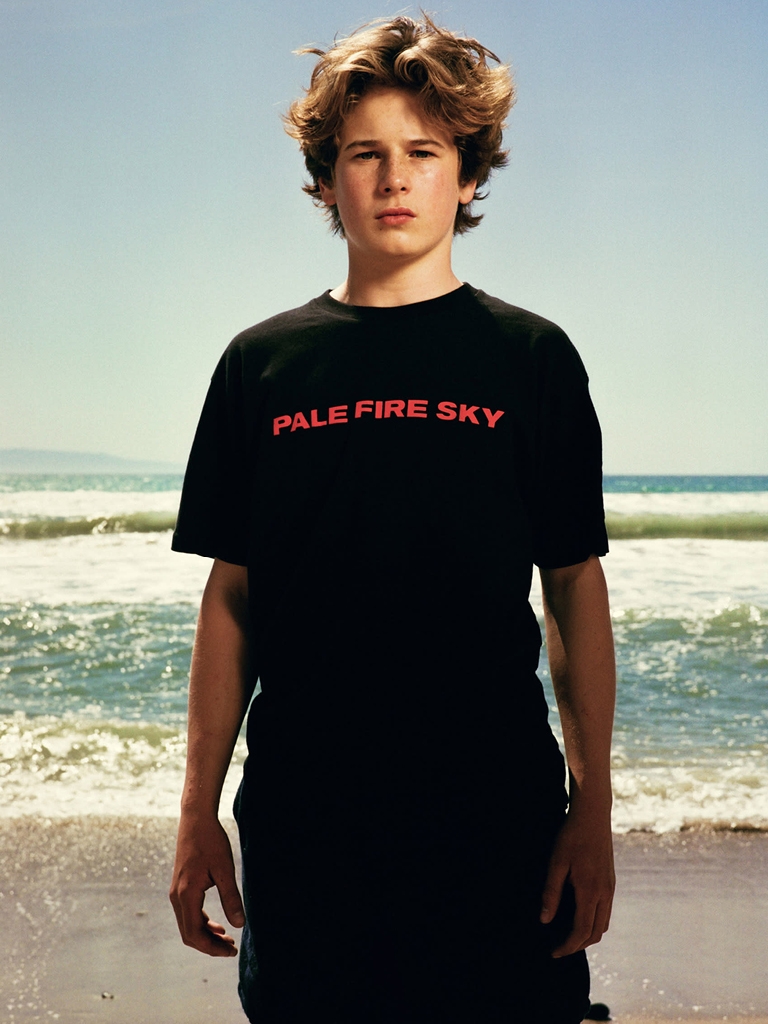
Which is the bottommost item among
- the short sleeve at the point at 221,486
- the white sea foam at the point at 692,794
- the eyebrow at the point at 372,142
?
the white sea foam at the point at 692,794

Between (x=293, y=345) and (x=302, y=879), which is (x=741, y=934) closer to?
(x=302, y=879)

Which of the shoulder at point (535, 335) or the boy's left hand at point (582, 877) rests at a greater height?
the shoulder at point (535, 335)

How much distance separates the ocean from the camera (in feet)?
12.3

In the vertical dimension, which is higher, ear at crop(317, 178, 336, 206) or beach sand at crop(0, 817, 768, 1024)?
ear at crop(317, 178, 336, 206)

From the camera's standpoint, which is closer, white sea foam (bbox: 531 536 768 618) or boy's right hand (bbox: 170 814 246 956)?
boy's right hand (bbox: 170 814 246 956)

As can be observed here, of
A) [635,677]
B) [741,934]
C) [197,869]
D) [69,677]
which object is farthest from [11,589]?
[197,869]

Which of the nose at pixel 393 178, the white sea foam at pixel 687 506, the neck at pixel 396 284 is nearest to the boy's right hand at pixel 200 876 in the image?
the neck at pixel 396 284

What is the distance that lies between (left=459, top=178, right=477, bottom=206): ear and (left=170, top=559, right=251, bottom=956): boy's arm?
0.64 meters

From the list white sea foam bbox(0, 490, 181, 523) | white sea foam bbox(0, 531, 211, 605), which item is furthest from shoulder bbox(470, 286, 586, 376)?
white sea foam bbox(0, 490, 181, 523)

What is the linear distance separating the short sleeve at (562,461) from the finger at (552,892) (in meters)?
0.38

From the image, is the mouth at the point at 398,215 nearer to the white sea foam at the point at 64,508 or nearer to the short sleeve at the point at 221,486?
the short sleeve at the point at 221,486

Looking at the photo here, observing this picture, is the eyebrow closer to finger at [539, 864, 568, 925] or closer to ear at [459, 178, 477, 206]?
ear at [459, 178, 477, 206]

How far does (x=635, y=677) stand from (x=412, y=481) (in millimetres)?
4772

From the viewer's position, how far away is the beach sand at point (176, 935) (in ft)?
7.22
